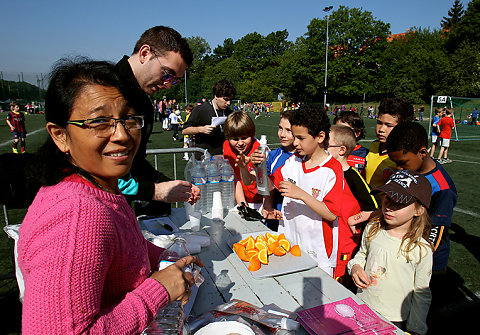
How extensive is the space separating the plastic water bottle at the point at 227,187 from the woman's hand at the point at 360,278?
1.49 m

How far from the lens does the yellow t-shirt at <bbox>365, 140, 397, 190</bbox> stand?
11.2 ft

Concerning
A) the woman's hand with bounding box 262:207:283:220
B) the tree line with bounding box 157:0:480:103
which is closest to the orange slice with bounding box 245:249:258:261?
the woman's hand with bounding box 262:207:283:220

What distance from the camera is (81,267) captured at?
798mm

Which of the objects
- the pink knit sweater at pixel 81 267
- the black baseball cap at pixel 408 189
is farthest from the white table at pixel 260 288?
the black baseball cap at pixel 408 189

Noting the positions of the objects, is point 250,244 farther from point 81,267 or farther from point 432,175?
point 432,175

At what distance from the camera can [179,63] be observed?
103 inches

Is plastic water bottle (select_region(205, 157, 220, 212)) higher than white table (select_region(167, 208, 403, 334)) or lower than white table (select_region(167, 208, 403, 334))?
higher

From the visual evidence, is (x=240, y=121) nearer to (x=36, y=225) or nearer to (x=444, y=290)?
(x=36, y=225)

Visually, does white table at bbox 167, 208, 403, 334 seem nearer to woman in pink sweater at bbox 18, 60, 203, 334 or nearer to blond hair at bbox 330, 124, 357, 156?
woman in pink sweater at bbox 18, 60, 203, 334

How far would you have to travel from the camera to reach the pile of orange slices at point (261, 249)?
1.97 meters

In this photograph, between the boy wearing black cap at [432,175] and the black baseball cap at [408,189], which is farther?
the boy wearing black cap at [432,175]

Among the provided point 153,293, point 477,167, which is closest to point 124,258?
point 153,293

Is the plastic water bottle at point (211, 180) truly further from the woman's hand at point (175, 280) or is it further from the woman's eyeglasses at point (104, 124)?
the woman's eyeglasses at point (104, 124)

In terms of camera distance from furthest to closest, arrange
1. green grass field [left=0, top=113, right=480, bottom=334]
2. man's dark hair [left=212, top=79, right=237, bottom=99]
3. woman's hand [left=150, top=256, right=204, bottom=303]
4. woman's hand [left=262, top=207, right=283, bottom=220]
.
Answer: man's dark hair [left=212, top=79, right=237, bottom=99] → woman's hand [left=262, top=207, right=283, bottom=220] → green grass field [left=0, top=113, right=480, bottom=334] → woman's hand [left=150, top=256, right=204, bottom=303]
